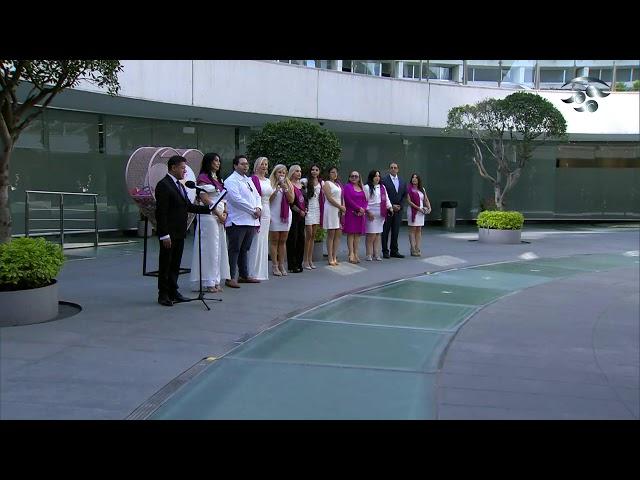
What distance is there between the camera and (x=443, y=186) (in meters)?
25.4

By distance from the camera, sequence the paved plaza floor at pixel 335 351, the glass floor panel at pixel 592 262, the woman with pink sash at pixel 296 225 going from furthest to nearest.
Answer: the glass floor panel at pixel 592 262
the woman with pink sash at pixel 296 225
the paved plaza floor at pixel 335 351

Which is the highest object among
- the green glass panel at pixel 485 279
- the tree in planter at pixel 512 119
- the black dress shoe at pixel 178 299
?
the tree in planter at pixel 512 119

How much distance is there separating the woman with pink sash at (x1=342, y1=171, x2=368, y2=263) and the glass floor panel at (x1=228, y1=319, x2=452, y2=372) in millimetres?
5134

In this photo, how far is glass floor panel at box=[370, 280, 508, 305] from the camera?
907 cm

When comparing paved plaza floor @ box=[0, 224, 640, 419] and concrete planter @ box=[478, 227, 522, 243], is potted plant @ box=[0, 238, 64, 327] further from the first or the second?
concrete planter @ box=[478, 227, 522, 243]

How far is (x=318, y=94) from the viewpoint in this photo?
726 inches

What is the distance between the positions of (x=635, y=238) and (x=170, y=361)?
59.5ft

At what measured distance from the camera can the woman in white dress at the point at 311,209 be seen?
1111 centimetres

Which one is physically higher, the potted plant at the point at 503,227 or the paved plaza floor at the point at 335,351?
the potted plant at the point at 503,227

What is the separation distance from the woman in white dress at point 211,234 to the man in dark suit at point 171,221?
58cm

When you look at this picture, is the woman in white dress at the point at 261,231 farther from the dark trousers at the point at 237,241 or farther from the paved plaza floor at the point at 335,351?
the paved plaza floor at the point at 335,351

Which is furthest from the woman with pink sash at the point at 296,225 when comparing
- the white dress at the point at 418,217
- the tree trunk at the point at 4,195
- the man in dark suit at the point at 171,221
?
the tree trunk at the point at 4,195

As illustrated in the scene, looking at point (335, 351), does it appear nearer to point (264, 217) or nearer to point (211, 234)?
point (211, 234)
